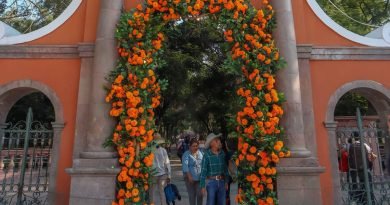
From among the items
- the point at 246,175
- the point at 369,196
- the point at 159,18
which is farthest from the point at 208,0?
the point at 369,196

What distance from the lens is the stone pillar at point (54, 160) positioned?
21.6 ft

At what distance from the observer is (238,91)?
619cm

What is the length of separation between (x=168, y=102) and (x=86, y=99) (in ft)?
35.3

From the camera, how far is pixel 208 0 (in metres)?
A: 6.59

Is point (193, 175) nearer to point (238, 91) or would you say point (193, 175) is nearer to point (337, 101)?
point (238, 91)

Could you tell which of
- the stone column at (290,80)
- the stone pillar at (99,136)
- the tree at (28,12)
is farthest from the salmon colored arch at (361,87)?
the tree at (28,12)

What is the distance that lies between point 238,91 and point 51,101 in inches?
145

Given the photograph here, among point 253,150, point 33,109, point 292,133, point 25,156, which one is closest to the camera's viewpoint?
point 253,150

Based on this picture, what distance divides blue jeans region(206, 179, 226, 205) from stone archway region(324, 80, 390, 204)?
2174mm

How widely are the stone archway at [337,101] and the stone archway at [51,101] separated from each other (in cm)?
513

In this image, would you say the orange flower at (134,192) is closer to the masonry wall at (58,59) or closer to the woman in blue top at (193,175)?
the woman in blue top at (193,175)

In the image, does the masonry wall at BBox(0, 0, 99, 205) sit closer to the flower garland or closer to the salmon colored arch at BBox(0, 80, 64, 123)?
the salmon colored arch at BBox(0, 80, 64, 123)

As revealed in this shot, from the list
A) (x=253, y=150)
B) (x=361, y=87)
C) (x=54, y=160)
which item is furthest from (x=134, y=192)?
(x=361, y=87)

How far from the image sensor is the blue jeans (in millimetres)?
6038
